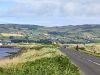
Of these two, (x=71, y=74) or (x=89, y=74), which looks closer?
(x=71, y=74)

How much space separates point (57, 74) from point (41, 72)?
125 centimetres

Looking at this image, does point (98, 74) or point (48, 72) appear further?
point (98, 74)

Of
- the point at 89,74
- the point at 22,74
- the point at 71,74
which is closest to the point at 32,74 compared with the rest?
the point at 22,74

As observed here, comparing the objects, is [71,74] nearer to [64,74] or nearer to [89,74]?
[64,74]

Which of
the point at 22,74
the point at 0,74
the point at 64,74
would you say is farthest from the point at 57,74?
the point at 0,74

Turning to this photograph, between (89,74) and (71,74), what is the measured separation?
Result: 146 inches

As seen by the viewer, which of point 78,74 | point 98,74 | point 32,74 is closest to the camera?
point 32,74

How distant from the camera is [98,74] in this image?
30062 mm

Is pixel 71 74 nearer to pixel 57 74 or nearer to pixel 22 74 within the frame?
pixel 57 74

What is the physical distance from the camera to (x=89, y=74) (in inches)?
1193

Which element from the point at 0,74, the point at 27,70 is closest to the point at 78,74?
the point at 27,70

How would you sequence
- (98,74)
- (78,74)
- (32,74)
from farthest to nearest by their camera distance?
1. (98,74)
2. (78,74)
3. (32,74)

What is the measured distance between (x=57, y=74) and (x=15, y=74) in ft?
9.20

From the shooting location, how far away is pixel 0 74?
27.6 metres
